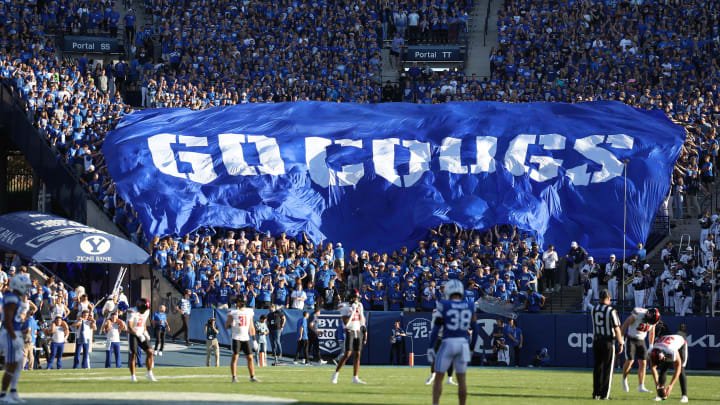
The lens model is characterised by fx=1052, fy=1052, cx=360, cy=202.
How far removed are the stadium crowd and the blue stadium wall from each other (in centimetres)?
64

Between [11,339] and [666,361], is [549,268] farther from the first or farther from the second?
[11,339]

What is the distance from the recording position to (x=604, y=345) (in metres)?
16.4

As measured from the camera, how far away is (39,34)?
133 feet

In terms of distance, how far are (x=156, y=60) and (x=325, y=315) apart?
19273 mm

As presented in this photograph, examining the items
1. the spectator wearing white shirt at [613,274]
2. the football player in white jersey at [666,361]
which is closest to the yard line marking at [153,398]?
the football player in white jersey at [666,361]

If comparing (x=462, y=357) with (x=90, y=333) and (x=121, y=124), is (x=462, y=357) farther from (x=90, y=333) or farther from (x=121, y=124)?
(x=121, y=124)

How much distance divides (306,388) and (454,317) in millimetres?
4555

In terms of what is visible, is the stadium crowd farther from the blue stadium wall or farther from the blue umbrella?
the blue umbrella

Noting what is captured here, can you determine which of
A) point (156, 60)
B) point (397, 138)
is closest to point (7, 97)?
point (156, 60)

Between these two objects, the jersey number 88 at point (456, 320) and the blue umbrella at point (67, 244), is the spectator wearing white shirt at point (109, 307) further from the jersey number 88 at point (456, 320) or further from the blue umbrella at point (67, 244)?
the jersey number 88 at point (456, 320)

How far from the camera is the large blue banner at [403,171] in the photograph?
3134 cm

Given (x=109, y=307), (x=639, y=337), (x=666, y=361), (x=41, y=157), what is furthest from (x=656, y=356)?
(x=41, y=157)

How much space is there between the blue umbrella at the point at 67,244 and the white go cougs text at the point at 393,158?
13.1ft

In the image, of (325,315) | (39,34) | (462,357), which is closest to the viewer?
(462,357)
